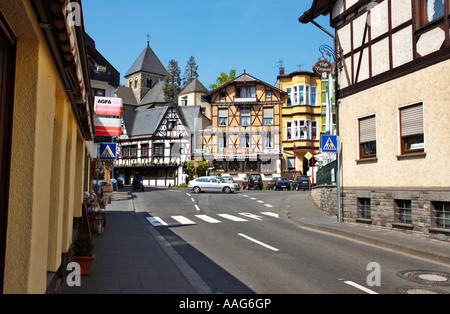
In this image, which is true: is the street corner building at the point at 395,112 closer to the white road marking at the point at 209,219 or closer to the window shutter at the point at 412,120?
the window shutter at the point at 412,120

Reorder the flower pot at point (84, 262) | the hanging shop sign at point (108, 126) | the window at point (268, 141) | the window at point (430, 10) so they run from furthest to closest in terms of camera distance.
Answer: the window at point (268, 141), the hanging shop sign at point (108, 126), the window at point (430, 10), the flower pot at point (84, 262)

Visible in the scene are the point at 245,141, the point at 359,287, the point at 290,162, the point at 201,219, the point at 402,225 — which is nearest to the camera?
the point at 359,287

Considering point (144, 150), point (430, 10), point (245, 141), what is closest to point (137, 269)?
point (430, 10)

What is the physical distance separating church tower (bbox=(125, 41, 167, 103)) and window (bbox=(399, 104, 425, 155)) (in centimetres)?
7759

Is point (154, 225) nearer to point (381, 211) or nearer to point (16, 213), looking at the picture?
point (381, 211)

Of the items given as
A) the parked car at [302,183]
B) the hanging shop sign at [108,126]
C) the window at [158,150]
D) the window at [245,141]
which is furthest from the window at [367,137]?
the window at [158,150]

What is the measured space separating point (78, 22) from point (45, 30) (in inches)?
41.4

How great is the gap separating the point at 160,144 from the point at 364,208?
137 feet

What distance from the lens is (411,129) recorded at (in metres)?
11.6

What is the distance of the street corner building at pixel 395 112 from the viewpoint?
10633 millimetres

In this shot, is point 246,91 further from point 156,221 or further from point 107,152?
point 156,221

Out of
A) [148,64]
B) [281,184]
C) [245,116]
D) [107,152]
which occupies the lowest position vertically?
[281,184]

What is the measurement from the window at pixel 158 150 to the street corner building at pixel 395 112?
3954cm

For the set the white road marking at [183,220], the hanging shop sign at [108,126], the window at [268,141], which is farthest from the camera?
the window at [268,141]
